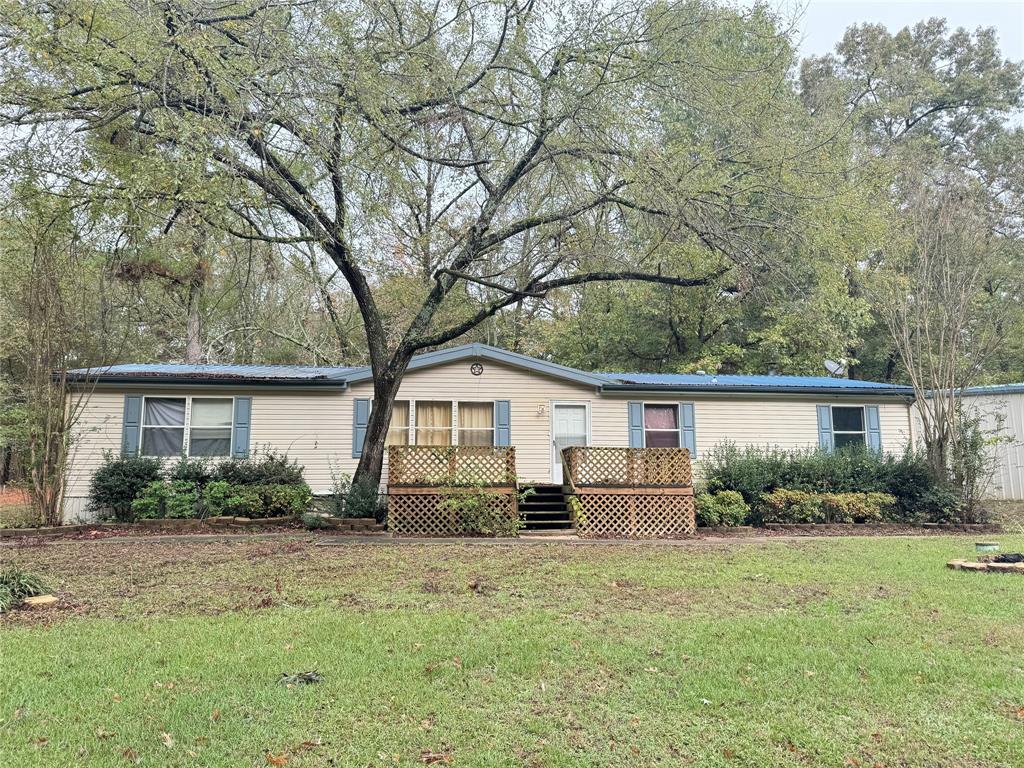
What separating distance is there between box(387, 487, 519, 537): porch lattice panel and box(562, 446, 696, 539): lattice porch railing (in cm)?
143

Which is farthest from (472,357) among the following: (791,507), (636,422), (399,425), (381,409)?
(791,507)

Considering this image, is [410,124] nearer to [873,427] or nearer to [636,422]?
[636,422]

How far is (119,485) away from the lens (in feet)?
38.2

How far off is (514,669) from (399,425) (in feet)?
32.3

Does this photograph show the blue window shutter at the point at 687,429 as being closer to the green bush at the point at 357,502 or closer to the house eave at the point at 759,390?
the house eave at the point at 759,390

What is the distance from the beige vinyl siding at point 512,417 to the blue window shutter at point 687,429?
0.39ft

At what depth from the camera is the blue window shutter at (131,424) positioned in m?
12.4

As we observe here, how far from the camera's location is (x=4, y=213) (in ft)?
28.9

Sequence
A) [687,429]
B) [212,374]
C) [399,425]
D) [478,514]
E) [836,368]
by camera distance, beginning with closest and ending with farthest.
Result: [478,514], [212,374], [399,425], [687,429], [836,368]

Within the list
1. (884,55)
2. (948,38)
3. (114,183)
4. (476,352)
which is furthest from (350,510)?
(948,38)

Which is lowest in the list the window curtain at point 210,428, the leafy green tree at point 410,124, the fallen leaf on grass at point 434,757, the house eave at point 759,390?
the fallen leaf on grass at point 434,757

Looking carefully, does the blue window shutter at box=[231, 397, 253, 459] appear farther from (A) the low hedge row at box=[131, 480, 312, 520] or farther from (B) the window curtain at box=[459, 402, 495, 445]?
(B) the window curtain at box=[459, 402, 495, 445]

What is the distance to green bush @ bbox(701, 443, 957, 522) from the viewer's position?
40.8 ft

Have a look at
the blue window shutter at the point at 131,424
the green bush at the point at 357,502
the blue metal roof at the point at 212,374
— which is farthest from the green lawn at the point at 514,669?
the blue metal roof at the point at 212,374
